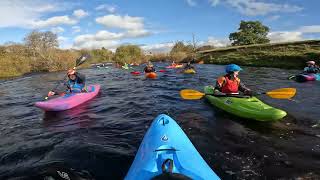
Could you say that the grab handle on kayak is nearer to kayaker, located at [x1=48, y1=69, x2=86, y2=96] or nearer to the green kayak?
the green kayak

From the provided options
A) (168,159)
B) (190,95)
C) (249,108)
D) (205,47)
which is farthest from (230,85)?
(205,47)

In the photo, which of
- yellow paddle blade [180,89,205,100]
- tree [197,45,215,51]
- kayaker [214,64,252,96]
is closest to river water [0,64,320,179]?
yellow paddle blade [180,89,205,100]

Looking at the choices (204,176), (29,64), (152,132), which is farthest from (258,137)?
(29,64)

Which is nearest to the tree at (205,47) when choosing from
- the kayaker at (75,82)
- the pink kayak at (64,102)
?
the kayaker at (75,82)

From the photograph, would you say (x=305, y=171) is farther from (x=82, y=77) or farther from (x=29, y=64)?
(x=29, y=64)

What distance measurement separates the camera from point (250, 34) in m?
66.9

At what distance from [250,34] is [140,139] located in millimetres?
64253

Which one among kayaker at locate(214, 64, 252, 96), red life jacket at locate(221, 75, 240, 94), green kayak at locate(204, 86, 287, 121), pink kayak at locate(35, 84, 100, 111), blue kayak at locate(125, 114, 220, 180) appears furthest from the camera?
pink kayak at locate(35, 84, 100, 111)

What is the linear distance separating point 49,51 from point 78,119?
32.4m

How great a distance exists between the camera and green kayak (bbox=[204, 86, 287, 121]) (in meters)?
7.29

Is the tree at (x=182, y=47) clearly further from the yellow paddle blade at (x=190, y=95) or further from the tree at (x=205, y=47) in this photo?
the yellow paddle blade at (x=190, y=95)

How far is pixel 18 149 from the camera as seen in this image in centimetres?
698

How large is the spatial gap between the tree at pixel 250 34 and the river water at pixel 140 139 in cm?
5748

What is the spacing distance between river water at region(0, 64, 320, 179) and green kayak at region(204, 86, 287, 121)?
0.25 metres
